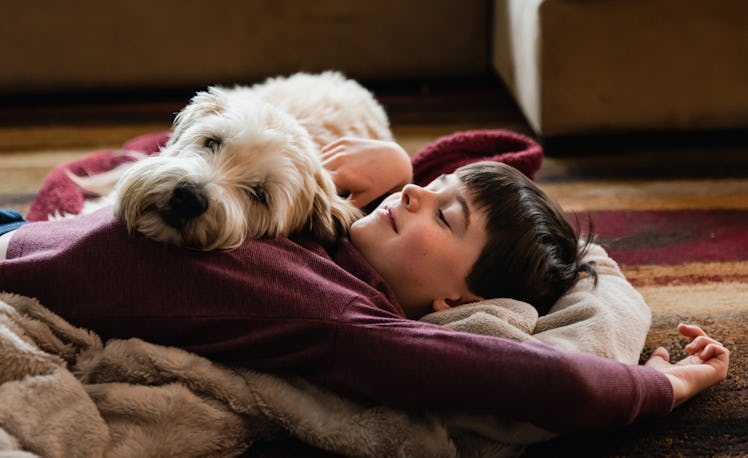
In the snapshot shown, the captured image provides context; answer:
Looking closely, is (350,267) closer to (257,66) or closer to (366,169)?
(366,169)

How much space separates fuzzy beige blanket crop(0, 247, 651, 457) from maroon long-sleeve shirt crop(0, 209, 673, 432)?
3 centimetres

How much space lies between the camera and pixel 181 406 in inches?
40.9

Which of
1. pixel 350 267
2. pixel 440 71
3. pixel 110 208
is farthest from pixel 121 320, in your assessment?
pixel 440 71

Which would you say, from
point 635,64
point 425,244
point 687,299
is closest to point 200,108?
point 425,244

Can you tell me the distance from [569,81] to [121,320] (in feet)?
5.75

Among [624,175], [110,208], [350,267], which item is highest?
[110,208]

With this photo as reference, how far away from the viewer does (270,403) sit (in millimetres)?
1078

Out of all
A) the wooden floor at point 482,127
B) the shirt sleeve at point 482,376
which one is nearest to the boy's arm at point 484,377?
the shirt sleeve at point 482,376

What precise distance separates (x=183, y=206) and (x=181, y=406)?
0.29 metres

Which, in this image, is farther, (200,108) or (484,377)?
(200,108)

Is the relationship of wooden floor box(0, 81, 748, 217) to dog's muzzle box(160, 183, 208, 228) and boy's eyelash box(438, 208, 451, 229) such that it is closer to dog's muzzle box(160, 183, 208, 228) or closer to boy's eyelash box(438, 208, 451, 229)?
boy's eyelash box(438, 208, 451, 229)

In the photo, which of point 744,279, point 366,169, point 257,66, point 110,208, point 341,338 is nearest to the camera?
point 341,338

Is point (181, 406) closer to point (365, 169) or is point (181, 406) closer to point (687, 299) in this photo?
point (365, 169)

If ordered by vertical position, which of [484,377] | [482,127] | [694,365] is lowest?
[482,127]
